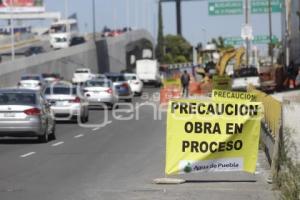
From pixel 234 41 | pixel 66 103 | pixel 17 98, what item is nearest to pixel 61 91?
pixel 66 103

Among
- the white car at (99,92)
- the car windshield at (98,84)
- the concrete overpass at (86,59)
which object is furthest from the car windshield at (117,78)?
the concrete overpass at (86,59)

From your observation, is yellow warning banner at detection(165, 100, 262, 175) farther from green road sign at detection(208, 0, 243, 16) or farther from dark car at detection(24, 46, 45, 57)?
dark car at detection(24, 46, 45, 57)

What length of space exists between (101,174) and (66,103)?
19.4m

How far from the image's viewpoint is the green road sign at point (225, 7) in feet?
269

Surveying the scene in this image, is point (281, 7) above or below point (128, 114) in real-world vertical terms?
above

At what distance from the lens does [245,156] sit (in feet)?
50.8

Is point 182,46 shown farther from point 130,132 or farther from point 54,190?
point 54,190

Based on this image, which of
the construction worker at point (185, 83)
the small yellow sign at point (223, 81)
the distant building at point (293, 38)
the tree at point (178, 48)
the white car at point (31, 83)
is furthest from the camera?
the tree at point (178, 48)

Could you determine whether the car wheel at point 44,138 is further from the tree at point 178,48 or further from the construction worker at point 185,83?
the tree at point 178,48

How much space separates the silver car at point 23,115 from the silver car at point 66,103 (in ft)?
31.3

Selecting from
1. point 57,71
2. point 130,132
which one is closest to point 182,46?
point 57,71

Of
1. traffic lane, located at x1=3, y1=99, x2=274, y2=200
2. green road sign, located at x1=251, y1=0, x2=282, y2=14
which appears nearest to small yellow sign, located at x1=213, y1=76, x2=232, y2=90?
green road sign, located at x1=251, y1=0, x2=282, y2=14

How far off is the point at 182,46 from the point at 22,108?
14812cm

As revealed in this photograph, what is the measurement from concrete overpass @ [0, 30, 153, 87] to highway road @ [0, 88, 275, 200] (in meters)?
50.1
